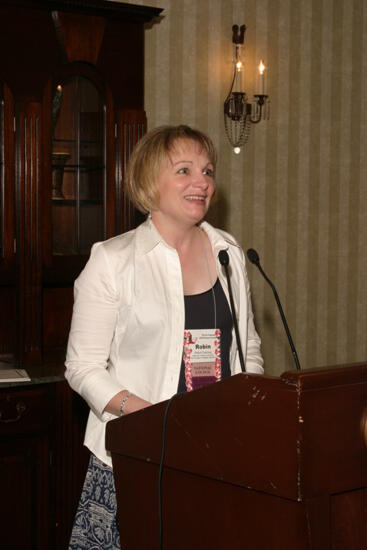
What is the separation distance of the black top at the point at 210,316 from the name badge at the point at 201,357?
22mm

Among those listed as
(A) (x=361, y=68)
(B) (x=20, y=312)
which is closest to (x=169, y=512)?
(B) (x=20, y=312)

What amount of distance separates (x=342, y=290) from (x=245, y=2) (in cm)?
154

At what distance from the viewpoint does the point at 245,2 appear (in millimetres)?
3648

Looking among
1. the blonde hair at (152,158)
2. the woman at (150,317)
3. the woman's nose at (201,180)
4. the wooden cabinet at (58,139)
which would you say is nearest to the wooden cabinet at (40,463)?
the wooden cabinet at (58,139)

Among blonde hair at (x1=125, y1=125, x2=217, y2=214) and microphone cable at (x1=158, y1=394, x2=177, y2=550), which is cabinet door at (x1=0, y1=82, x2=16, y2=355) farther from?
microphone cable at (x1=158, y1=394, x2=177, y2=550)

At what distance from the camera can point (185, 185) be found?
6.44ft

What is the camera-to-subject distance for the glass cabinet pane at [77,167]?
9.39 feet

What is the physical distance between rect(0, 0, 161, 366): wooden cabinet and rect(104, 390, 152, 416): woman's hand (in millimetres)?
1147

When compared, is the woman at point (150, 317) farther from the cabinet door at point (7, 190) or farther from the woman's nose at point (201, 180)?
the cabinet door at point (7, 190)

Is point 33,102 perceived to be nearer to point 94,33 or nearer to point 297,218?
point 94,33

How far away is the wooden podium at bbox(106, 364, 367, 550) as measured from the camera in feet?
3.65

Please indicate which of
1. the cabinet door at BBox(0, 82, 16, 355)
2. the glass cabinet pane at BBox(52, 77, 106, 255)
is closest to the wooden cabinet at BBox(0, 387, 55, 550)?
the cabinet door at BBox(0, 82, 16, 355)

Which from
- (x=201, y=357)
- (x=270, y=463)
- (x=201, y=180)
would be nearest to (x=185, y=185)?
(x=201, y=180)

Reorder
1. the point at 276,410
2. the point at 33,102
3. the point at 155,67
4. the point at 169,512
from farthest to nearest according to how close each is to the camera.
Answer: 1. the point at 155,67
2. the point at 33,102
3. the point at 169,512
4. the point at 276,410
